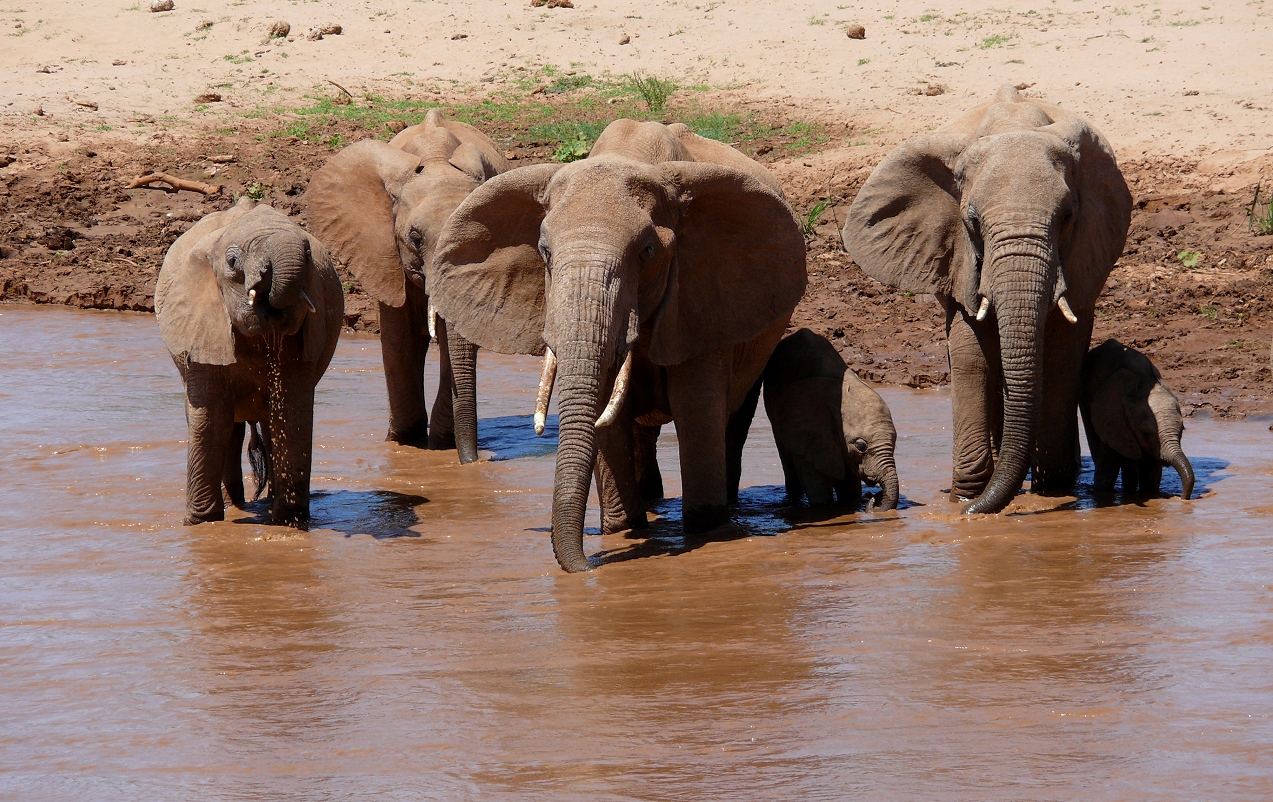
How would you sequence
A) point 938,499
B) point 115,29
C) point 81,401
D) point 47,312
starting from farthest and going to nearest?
point 115,29 → point 47,312 → point 81,401 → point 938,499

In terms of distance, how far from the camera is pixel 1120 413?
721cm

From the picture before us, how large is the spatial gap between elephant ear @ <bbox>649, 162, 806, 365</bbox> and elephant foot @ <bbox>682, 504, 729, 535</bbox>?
0.65m

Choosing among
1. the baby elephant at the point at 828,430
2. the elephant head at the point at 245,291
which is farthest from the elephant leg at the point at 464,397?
the baby elephant at the point at 828,430

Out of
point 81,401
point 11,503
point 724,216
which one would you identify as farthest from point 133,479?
point 724,216

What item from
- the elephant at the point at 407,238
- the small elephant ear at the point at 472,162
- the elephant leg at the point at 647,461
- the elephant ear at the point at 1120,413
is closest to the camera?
the elephant ear at the point at 1120,413

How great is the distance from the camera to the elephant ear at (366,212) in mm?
10141

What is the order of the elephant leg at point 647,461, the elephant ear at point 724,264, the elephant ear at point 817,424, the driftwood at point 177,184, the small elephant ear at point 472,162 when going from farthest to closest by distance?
the driftwood at point 177,184, the small elephant ear at point 472,162, the elephant leg at point 647,461, the elephant ear at point 817,424, the elephant ear at point 724,264

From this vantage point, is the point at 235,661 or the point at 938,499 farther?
the point at 938,499

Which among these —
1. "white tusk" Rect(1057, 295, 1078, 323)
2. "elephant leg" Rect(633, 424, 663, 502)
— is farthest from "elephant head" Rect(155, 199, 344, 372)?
"white tusk" Rect(1057, 295, 1078, 323)

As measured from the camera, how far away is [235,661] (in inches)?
196

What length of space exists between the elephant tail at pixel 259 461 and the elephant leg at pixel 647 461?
1.84m

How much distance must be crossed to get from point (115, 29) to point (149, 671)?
20762 millimetres

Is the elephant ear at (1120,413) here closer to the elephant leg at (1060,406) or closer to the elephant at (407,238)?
the elephant leg at (1060,406)

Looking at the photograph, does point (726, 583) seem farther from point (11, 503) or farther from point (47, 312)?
point (47, 312)
